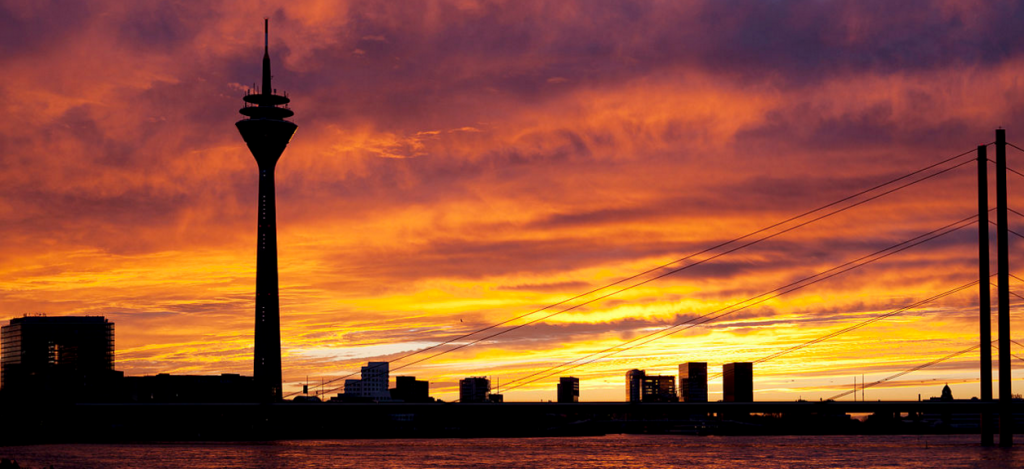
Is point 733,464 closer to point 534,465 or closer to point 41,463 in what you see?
point 534,465

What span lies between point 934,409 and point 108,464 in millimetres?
78384

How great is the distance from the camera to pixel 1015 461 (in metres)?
90.1

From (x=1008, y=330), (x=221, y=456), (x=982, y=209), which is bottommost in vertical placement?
(x=221, y=456)

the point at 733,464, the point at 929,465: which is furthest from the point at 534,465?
the point at 929,465

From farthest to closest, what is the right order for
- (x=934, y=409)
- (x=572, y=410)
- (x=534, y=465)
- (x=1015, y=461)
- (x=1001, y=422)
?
(x=572, y=410) < (x=934, y=409) < (x=534, y=465) < (x=1001, y=422) < (x=1015, y=461)

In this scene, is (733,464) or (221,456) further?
(221,456)

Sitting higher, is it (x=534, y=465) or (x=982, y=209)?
(x=982, y=209)

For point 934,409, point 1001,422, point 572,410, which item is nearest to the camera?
point 1001,422

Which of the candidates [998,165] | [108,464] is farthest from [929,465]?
[108,464]

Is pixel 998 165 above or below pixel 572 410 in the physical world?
above

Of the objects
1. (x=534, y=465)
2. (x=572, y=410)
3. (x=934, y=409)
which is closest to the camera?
(x=534, y=465)

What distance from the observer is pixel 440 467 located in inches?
4013

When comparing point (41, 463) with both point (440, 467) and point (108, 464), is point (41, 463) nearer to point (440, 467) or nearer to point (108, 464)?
point (108, 464)

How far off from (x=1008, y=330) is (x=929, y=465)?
40.1 ft
